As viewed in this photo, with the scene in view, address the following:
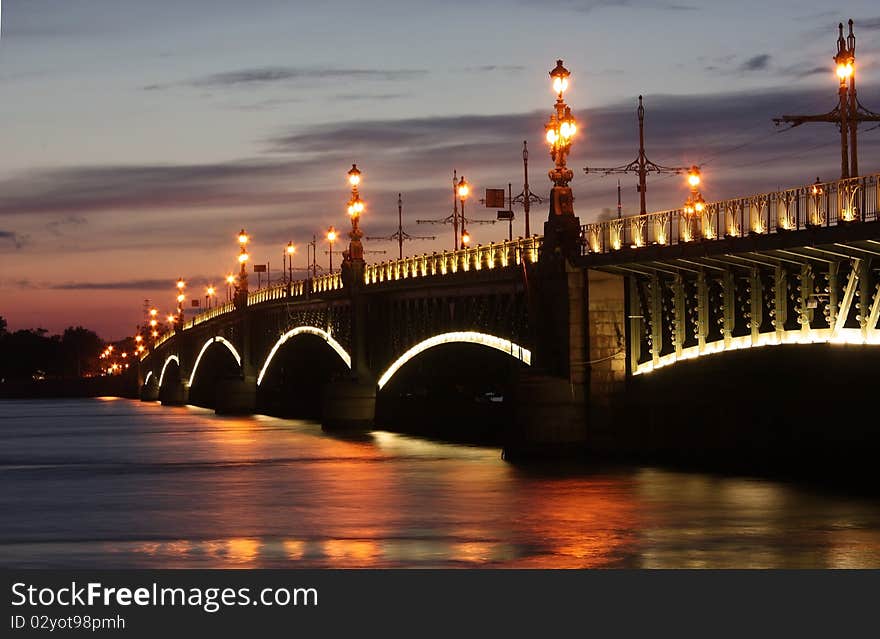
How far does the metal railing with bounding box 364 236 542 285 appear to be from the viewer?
60.7m

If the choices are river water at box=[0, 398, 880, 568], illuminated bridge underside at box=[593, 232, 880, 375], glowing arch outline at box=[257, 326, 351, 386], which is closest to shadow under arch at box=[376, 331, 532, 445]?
glowing arch outline at box=[257, 326, 351, 386]

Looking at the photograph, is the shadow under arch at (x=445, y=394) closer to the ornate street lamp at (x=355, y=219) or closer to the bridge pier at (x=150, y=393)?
the ornate street lamp at (x=355, y=219)

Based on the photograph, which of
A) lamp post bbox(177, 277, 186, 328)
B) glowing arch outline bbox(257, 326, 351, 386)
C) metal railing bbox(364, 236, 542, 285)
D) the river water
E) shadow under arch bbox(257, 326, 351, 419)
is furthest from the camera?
lamp post bbox(177, 277, 186, 328)

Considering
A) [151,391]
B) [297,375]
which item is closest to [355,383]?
[297,375]

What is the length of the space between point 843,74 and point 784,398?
13198 mm

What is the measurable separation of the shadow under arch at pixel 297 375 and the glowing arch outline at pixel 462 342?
2393 centimetres

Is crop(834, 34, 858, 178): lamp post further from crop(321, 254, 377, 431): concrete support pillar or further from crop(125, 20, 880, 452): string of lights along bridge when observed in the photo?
crop(321, 254, 377, 431): concrete support pillar

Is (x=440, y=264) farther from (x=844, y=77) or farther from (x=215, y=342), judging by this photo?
(x=215, y=342)

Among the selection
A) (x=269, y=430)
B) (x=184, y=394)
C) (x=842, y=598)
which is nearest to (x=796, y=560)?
(x=842, y=598)

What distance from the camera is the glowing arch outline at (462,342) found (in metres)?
61.6

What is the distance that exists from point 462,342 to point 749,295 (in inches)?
824

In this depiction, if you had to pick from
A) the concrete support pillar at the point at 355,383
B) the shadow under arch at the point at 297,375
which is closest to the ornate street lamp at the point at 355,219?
the concrete support pillar at the point at 355,383

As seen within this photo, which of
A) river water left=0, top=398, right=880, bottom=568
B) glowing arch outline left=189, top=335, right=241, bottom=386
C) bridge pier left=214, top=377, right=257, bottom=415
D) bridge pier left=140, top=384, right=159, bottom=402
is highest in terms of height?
glowing arch outline left=189, top=335, right=241, bottom=386

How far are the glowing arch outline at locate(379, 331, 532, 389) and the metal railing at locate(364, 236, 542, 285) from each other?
2.35 m
